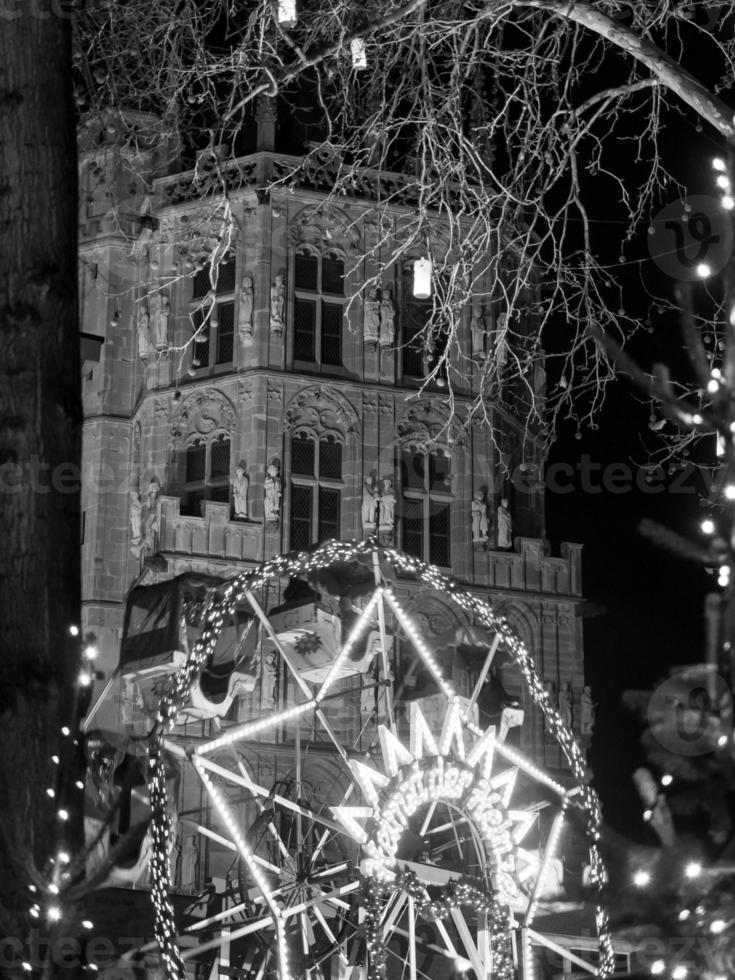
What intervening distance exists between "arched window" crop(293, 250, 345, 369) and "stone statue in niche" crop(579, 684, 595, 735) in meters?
6.98

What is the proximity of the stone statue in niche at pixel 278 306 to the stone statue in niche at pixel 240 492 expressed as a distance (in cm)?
261

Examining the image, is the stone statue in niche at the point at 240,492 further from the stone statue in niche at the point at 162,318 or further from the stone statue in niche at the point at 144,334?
the stone statue in niche at the point at 144,334

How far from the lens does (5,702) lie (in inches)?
228

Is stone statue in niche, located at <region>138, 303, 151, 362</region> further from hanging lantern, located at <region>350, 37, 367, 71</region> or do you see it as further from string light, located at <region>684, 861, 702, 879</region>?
string light, located at <region>684, 861, 702, 879</region>

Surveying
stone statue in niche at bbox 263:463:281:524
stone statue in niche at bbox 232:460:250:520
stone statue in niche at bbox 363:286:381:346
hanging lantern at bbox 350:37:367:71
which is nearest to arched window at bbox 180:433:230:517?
stone statue in niche at bbox 232:460:250:520

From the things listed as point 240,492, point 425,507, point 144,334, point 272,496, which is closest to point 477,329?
point 425,507

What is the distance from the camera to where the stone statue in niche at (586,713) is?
28328 mm

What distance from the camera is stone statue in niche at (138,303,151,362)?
96.6 ft

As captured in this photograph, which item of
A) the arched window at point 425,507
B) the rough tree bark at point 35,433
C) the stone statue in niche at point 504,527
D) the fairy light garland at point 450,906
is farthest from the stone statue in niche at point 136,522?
the rough tree bark at point 35,433

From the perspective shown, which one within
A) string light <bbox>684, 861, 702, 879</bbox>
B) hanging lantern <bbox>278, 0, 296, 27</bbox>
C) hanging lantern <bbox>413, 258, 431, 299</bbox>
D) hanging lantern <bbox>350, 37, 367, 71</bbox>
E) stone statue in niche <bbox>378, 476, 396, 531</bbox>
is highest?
hanging lantern <bbox>278, 0, 296, 27</bbox>

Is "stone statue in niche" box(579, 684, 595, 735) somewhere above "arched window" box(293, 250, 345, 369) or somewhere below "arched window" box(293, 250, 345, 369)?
below

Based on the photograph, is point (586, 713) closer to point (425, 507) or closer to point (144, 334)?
point (425, 507)

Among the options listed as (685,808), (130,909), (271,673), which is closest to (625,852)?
(685,808)

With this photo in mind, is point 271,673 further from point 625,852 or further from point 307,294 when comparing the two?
point 625,852
